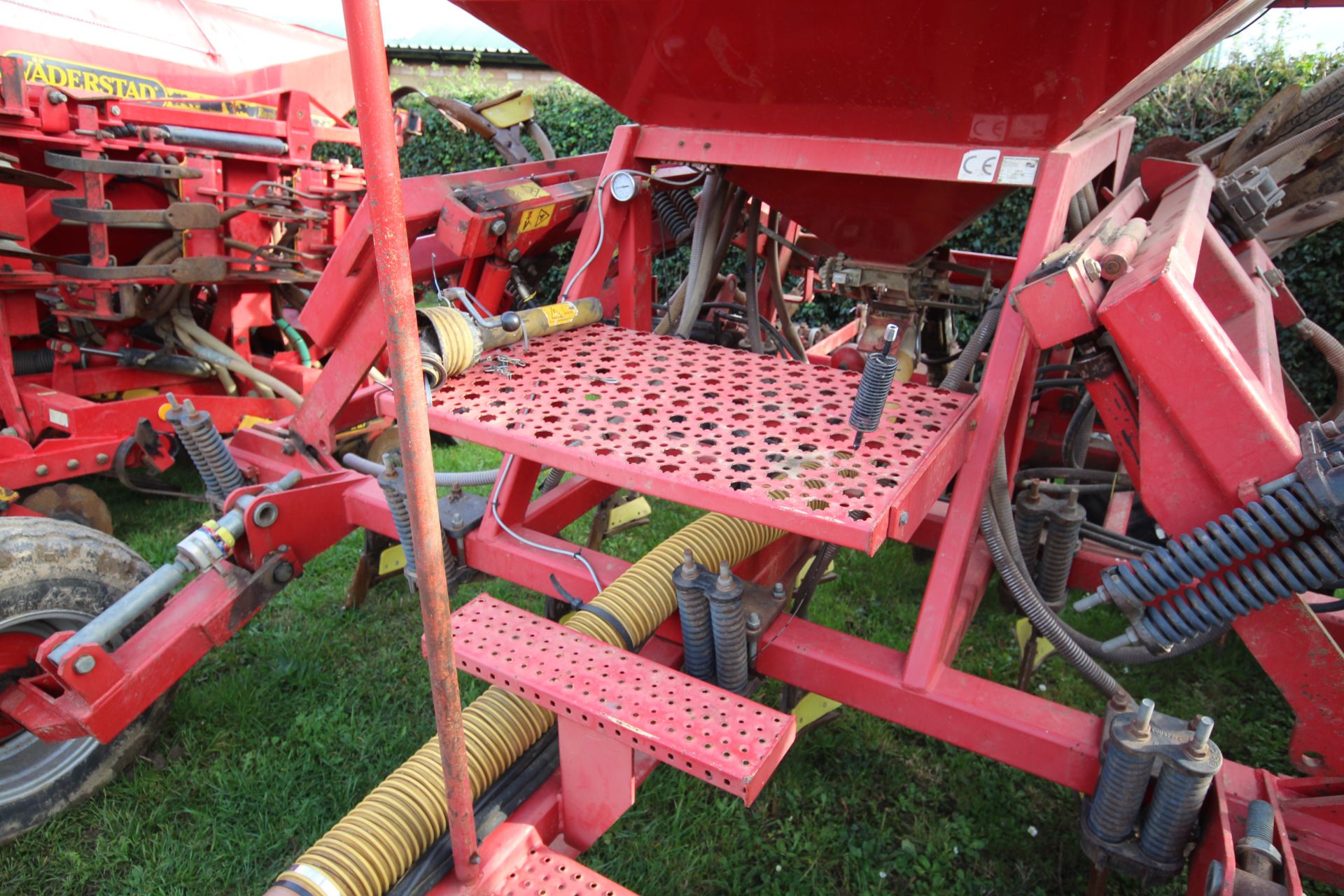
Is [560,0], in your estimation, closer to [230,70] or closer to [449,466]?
[449,466]

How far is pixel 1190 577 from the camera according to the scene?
147cm

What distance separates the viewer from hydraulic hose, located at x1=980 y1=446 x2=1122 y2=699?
194 centimetres

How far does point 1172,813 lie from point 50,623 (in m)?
2.62

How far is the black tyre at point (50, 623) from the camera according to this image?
201 cm

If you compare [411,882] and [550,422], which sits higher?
[550,422]

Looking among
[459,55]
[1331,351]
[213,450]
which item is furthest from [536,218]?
[459,55]

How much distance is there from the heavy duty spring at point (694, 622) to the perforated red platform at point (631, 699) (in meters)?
0.21

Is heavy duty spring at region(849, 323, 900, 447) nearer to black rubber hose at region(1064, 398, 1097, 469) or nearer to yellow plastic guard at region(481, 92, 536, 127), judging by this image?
black rubber hose at region(1064, 398, 1097, 469)

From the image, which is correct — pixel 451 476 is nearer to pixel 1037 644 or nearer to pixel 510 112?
pixel 510 112

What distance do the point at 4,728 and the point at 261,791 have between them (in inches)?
26.2

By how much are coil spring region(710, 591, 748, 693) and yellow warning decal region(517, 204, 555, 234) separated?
1.66m

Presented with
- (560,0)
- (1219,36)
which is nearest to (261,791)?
(560,0)

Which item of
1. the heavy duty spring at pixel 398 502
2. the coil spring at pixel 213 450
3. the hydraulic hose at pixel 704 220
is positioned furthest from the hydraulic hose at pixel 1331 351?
the coil spring at pixel 213 450

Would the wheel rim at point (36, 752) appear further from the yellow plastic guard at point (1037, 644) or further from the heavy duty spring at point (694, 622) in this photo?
the yellow plastic guard at point (1037, 644)
